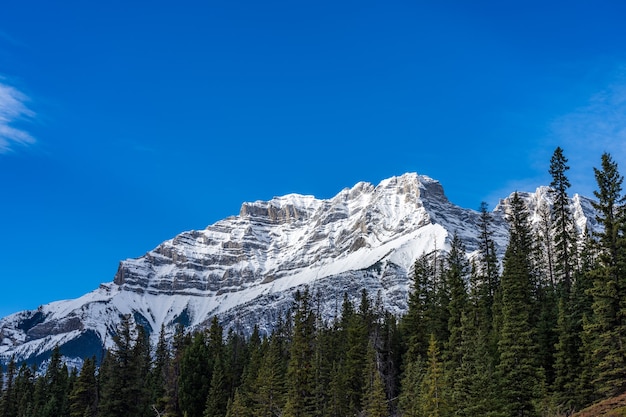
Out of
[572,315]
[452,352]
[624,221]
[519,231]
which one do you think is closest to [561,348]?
[572,315]

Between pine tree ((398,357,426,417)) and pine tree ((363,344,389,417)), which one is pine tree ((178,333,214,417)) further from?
pine tree ((398,357,426,417))

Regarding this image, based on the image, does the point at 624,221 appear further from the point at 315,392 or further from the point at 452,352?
the point at 315,392

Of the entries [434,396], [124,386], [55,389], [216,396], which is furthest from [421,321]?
[55,389]

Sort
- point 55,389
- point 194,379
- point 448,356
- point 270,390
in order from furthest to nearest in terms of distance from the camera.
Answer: point 55,389
point 194,379
point 270,390
point 448,356

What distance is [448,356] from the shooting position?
217 feet

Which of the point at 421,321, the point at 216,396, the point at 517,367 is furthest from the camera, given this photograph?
the point at 216,396

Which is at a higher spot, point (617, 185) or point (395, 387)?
point (617, 185)

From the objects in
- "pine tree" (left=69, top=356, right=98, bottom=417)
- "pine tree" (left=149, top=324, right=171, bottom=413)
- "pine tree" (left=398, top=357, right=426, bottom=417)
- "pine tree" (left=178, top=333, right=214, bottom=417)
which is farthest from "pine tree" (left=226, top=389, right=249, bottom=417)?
"pine tree" (left=69, top=356, right=98, bottom=417)

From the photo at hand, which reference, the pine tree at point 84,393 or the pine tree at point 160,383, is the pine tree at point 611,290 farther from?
the pine tree at point 84,393

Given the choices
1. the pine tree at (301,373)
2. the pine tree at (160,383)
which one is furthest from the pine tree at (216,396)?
the pine tree at (301,373)

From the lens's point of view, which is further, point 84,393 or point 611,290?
point 84,393

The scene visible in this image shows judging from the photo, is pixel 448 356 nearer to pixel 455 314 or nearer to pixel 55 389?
pixel 455 314

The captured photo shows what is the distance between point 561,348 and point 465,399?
37.6ft

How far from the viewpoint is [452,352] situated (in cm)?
6153
